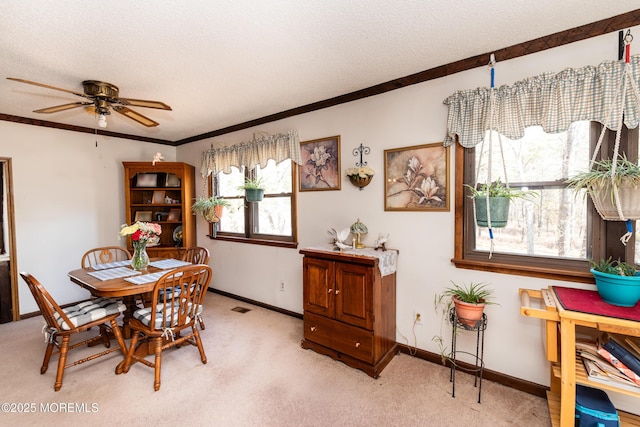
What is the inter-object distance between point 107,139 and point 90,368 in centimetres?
322

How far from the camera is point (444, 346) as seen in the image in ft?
7.96

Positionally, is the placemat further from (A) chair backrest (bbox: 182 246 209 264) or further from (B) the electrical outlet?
(A) chair backrest (bbox: 182 246 209 264)

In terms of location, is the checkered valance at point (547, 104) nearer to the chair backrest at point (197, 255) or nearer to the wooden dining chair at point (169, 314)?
the wooden dining chair at point (169, 314)

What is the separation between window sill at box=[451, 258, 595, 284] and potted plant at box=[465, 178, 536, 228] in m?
0.34

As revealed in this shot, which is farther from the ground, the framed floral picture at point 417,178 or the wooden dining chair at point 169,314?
the framed floral picture at point 417,178

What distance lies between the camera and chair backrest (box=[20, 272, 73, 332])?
6.51 feet

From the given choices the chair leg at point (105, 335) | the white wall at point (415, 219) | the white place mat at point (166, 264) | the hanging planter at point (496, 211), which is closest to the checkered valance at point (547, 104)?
the white wall at point (415, 219)

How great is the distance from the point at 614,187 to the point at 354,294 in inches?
67.9

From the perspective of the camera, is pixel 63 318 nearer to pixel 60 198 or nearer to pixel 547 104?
pixel 60 198

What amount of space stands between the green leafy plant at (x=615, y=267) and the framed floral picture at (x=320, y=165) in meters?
2.06

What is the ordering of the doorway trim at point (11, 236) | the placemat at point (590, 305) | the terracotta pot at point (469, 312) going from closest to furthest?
the placemat at point (590, 305), the terracotta pot at point (469, 312), the doorway trim at point (11, 236)

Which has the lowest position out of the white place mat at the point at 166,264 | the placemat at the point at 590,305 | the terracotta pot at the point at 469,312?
the terracotta pot at the point at 469,312

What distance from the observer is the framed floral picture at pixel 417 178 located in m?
2.38

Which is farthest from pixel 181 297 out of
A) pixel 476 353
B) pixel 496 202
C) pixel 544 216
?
pixel 544 216
